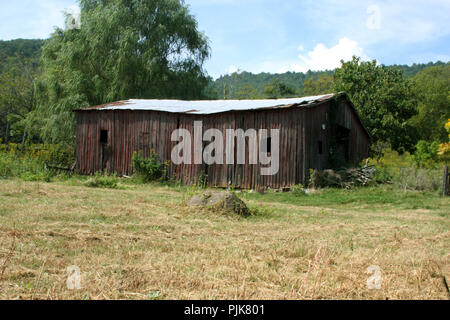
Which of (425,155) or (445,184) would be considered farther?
(425,155)

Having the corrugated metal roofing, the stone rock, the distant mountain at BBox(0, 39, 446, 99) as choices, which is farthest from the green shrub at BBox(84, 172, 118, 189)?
the distant mountain at BBox(0, 39, 446, 99)

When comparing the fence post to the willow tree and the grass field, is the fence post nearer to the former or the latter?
the grass field

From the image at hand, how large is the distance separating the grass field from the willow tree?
17.7 metres

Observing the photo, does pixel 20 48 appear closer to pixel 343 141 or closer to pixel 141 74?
pixel 141 74

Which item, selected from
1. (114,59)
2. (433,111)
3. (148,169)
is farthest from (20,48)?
(433,111)

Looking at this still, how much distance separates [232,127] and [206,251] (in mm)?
11882

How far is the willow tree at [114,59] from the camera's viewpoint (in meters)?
27.1

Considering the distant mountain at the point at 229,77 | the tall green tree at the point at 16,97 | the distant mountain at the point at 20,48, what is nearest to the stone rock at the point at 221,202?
the distant mountain at the point at 229,77

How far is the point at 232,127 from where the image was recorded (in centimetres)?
1719

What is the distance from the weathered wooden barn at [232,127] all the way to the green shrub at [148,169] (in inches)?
16.2
